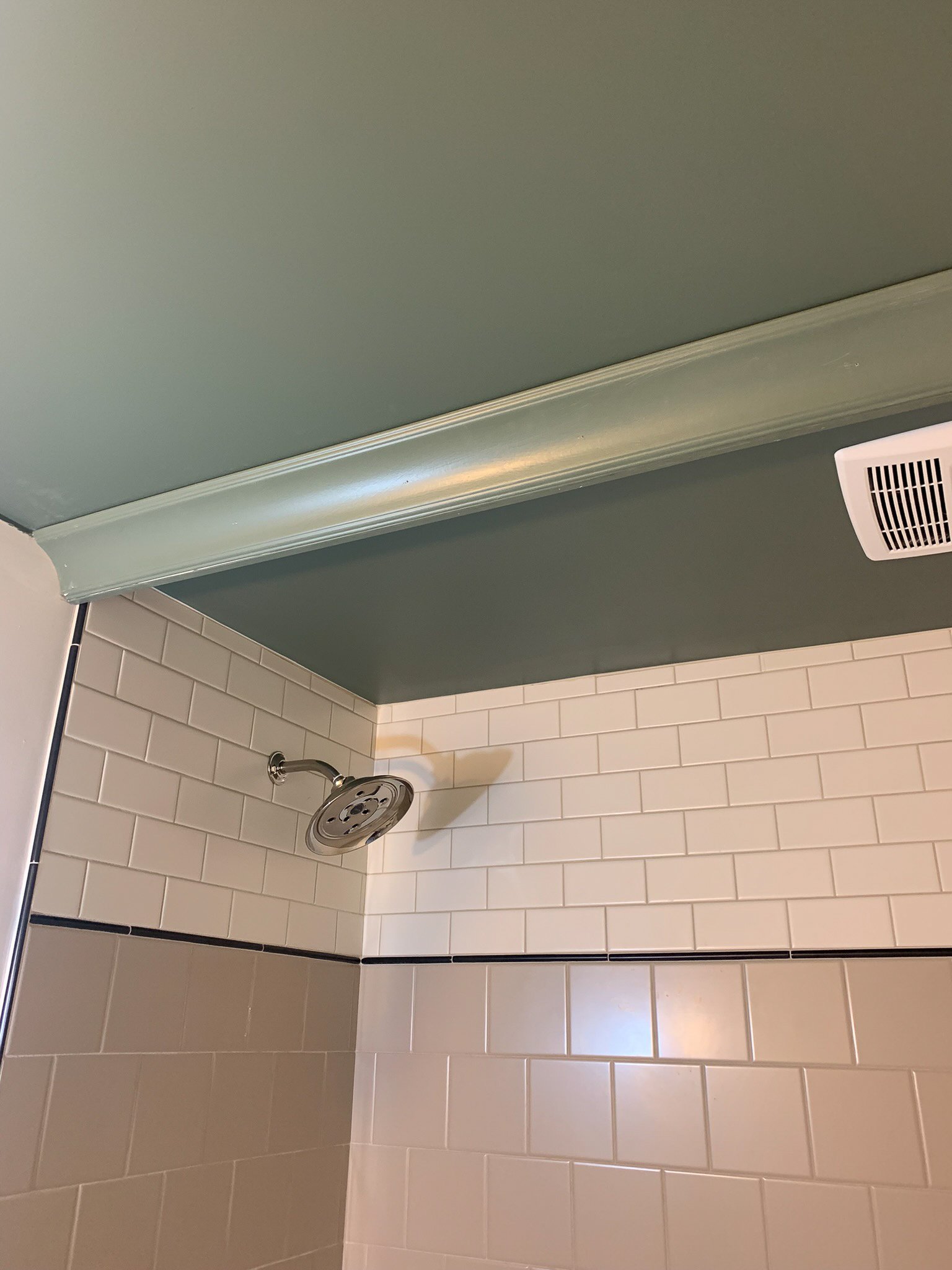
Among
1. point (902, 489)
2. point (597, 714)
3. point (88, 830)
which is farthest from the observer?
point (597, 714)

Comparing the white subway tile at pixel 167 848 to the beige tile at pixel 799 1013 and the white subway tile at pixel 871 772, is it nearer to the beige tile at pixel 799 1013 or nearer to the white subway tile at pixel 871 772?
the beige tile at pixel 799 1013

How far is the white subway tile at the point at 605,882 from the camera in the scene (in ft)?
7.09

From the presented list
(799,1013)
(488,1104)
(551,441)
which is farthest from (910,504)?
(488,1104)

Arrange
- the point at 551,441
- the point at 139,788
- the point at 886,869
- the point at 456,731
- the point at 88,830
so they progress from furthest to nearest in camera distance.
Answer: the point at 456,731, the point at 886,869, the point at 139,788, the point at 88,830, the point at 551,441

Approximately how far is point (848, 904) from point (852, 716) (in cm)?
40

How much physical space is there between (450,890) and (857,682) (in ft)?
3.55

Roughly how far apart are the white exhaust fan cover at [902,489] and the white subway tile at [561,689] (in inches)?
45.9

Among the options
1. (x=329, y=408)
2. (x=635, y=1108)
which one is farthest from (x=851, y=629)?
(x=329, y=408)

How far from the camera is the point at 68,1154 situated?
1.55 m

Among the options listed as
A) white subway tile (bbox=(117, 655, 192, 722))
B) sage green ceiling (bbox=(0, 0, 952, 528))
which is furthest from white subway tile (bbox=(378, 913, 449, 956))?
sage green ceiling (bbox=(0, 0, 952, 528))

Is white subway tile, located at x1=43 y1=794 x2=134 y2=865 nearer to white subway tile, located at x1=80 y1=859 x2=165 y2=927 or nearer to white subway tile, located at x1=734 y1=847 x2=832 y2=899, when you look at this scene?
white subway tile, located at x1=80 y1=859 x2=165 y2=927

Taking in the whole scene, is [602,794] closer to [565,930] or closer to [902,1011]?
[565,930]

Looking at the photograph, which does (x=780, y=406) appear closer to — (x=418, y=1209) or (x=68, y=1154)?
(x=68, y=1154)

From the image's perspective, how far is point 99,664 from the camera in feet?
5.86
